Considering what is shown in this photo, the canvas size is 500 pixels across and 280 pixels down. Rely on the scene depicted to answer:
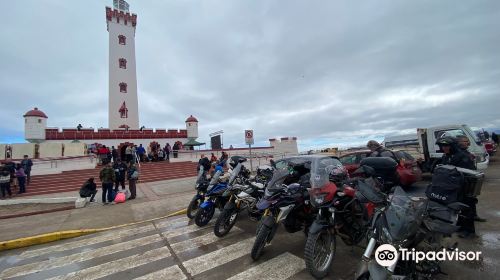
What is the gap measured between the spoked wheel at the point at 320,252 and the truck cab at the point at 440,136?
697 cm

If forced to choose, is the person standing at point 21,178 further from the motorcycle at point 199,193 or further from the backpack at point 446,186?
the backpack at point 446,186

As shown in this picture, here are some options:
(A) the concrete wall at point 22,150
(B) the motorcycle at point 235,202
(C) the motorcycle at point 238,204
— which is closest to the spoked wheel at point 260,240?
(C) the motorcycle at point 238,204

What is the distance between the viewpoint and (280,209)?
169 inches

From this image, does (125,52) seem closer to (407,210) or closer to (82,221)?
(82,221)

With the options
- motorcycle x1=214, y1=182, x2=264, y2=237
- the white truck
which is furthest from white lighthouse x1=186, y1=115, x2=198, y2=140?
motorcycle x1=214, y1=182, x2=264, y2=237

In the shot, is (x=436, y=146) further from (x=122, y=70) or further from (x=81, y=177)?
(x=122, y=70)

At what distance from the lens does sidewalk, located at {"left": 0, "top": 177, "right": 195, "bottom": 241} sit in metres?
7.32

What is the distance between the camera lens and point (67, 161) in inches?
707

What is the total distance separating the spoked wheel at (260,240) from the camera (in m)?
4.16

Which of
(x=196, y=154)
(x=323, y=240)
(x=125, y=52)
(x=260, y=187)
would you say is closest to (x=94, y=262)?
(x=260, y=187)

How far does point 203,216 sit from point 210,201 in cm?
42

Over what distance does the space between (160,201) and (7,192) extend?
8.37 metres

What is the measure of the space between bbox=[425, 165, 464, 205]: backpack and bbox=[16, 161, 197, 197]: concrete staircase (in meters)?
14.7

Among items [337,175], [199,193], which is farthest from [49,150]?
[337,175]
